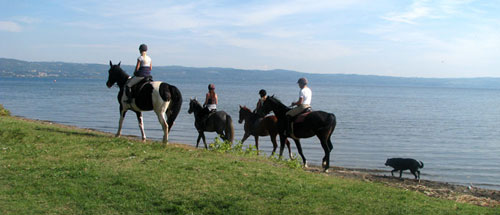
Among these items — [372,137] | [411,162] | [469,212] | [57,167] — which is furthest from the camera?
[372,137]

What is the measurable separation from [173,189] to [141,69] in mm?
6557

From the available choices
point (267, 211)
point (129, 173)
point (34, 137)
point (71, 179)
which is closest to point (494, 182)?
point (267, 211)

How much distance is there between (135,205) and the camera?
803cm

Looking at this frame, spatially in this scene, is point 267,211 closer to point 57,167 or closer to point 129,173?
point 129,173

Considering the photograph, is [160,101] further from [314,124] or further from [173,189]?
[173,189]

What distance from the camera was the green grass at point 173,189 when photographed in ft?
26.0

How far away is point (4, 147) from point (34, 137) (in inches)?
56.1

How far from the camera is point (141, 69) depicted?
14328mm

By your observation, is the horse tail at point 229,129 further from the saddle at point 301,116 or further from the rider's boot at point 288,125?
the saddle at point 301,116

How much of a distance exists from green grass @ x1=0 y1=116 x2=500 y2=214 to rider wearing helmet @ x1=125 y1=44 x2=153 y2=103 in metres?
3.13

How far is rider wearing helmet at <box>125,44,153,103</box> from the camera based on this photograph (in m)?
14.3

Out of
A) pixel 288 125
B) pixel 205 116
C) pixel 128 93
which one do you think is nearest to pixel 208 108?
pixel 205 116

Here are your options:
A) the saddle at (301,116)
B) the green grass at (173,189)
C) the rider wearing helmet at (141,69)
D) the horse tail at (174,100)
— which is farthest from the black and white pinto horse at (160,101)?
the saddle at (301,116)

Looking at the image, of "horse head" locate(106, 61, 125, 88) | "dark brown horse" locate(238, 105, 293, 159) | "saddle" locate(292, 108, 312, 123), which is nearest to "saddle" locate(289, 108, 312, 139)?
"saddle" locate(292, 108, 312, 123)
